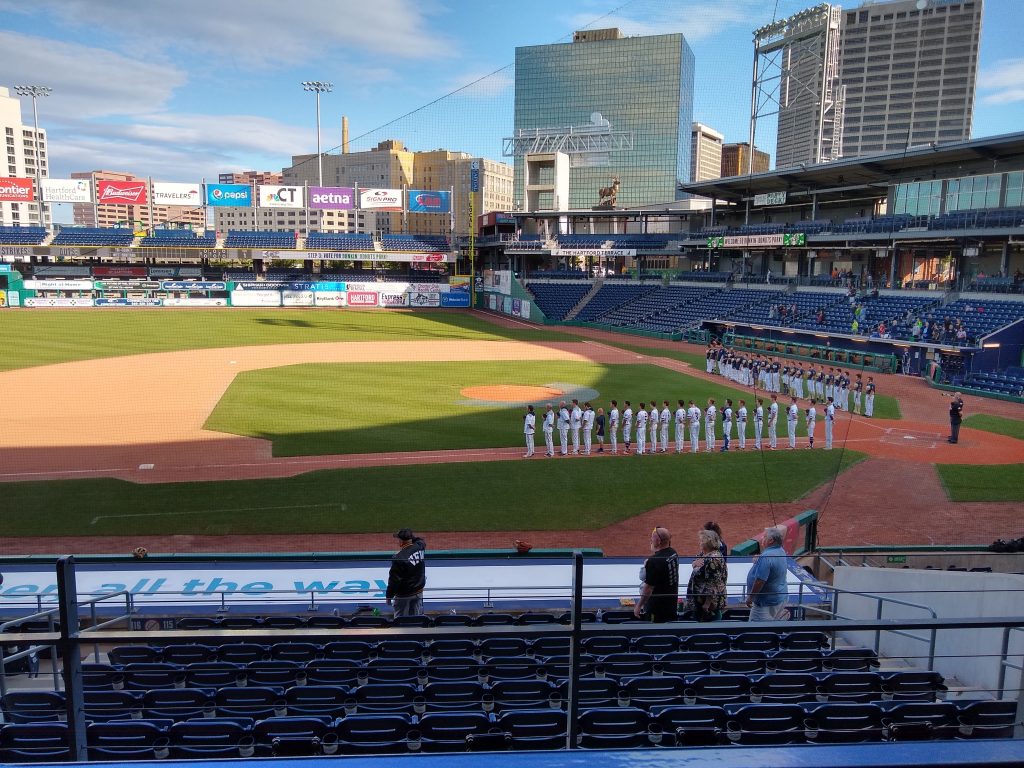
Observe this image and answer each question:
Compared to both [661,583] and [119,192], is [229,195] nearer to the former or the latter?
[119,192]

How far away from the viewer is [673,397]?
80.3 ft

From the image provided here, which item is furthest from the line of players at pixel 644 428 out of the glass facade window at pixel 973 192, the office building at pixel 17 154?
the office building at pixel 17 154

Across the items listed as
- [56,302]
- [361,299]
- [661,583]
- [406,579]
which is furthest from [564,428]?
[56,302]

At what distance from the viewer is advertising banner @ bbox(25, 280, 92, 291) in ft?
181

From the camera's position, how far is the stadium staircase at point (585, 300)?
178 ft

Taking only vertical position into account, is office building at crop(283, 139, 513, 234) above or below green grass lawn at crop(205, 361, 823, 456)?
above

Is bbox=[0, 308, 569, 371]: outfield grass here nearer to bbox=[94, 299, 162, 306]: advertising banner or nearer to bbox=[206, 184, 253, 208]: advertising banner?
bbox=[94, 299, 162, 306]: advertising banner

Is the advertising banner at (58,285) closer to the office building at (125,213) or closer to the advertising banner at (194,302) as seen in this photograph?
the advertising banner at (194,302)

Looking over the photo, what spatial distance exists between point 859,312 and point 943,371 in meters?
7.17

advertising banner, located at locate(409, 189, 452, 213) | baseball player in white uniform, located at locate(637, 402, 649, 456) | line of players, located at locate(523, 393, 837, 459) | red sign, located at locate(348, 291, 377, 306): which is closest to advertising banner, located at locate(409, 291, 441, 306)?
red sign, located at locate(348, 291, 377, 306)

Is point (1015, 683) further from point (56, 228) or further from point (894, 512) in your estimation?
point (56, 228)

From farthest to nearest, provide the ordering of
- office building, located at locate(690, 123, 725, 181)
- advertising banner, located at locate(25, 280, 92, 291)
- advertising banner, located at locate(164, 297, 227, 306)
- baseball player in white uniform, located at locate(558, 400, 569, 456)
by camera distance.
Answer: office building, located at locate(690, 123, 725, 181) < advertising banner, located at locate(164, 297, 227, 306) < advertising banner, located at locate(25, 280, 92, 291) < baseball player in white uniform, located at locate(558, 400, 569, 456)

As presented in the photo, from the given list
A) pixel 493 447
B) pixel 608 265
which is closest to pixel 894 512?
pixel 493 447

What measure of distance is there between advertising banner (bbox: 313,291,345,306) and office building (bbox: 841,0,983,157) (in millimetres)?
61471
